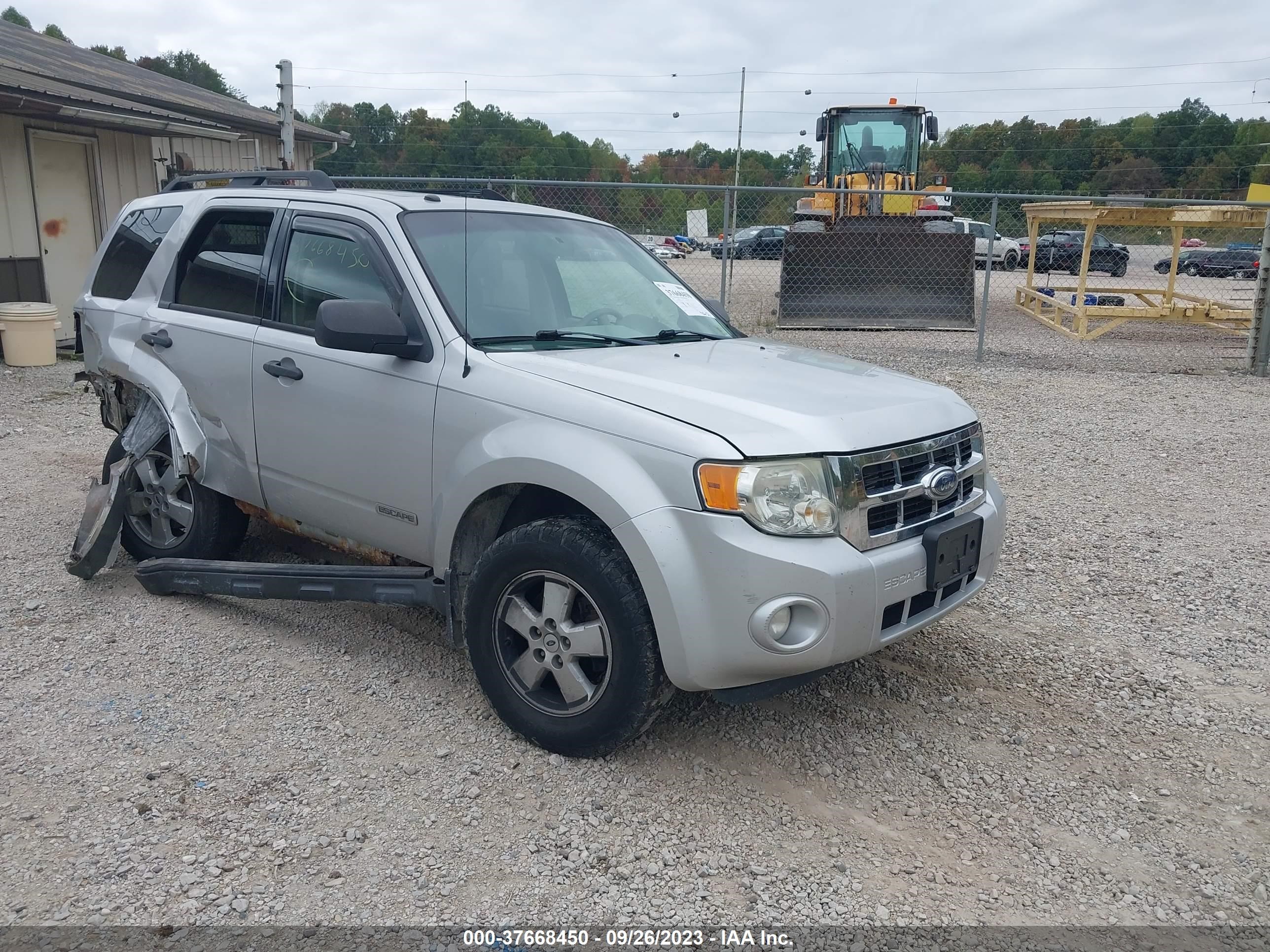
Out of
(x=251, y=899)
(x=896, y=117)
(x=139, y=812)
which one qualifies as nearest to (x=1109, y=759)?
(x=251, y=899)

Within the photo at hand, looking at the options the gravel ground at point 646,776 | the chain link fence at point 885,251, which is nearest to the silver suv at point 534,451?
the gravel ground at point 646,776

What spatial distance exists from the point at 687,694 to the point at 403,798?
1203 millimetres

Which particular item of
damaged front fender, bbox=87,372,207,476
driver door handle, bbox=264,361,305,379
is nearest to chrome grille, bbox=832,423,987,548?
driver door handle, bbox=264,361,305,379

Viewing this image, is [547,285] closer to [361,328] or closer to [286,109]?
[361,328]

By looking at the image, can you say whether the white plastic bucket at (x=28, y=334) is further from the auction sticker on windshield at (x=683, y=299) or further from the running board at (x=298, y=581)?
the auction sticker on windshield at (x=683, y=299)

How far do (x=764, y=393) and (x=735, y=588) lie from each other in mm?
734

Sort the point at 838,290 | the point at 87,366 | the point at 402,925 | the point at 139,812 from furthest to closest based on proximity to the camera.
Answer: the point at 838,290 → the point at 87,366 → the point at 139,812 → the point at 402,925

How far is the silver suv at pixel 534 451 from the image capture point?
297 cm

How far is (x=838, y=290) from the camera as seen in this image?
14.5 m

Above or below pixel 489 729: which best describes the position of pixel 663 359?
above

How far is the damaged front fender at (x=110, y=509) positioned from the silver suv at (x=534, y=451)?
2cm

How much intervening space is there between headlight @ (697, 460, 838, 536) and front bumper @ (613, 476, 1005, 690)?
0.12 feet

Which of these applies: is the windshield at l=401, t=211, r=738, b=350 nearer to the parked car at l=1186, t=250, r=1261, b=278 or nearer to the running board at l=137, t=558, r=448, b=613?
the running board at l=137, t=558, r=448, b=613

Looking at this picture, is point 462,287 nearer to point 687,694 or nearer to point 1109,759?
point 687,694
